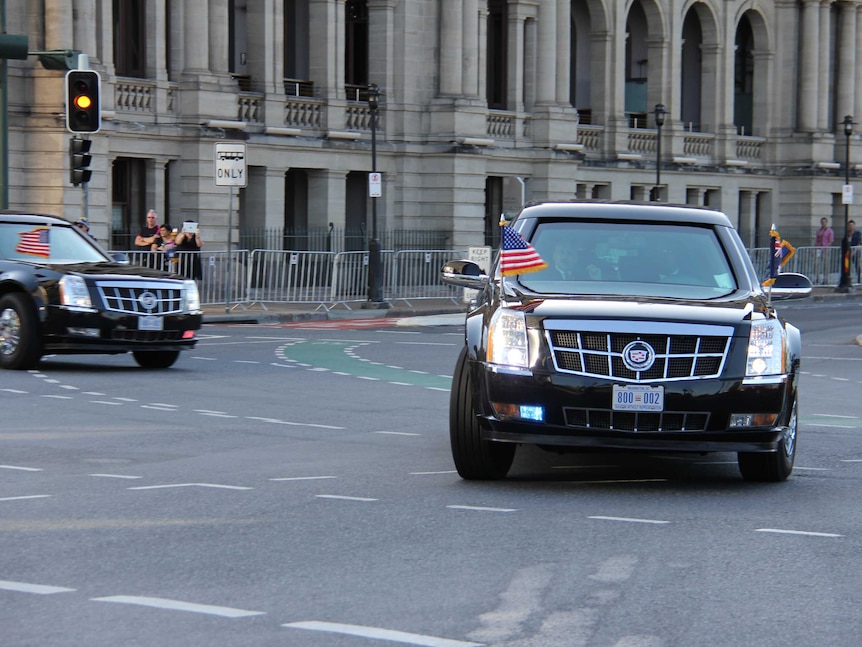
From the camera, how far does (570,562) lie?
7977mm

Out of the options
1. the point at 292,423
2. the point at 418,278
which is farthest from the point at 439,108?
the point at 292,423

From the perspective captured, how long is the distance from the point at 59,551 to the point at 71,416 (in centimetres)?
639

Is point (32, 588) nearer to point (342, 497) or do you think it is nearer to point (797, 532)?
point (342, 497)

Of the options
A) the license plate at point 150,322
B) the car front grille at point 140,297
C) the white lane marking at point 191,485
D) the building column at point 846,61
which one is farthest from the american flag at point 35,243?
the building column at point 846,61

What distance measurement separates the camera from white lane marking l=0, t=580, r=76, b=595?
723 centimetres

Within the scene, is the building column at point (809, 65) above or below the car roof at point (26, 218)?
above

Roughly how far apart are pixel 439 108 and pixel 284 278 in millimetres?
12066

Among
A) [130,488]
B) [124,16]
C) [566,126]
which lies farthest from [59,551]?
[566,126]

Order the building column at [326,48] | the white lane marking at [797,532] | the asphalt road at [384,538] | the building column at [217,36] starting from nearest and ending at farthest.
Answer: the asphalt road at [384,538]
the white lane marking at [797,532]
the building column at [217,36]
the building column at [326,48]

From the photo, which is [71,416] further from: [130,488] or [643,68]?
[643,68]

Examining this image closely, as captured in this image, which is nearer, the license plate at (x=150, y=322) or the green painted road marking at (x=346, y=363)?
the license plate at (x=150, y=322)

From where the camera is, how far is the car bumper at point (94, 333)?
18.3 meters

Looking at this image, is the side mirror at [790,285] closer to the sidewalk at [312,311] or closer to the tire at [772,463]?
the tire at [772,463]

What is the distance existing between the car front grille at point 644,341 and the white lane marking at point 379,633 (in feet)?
11.9
